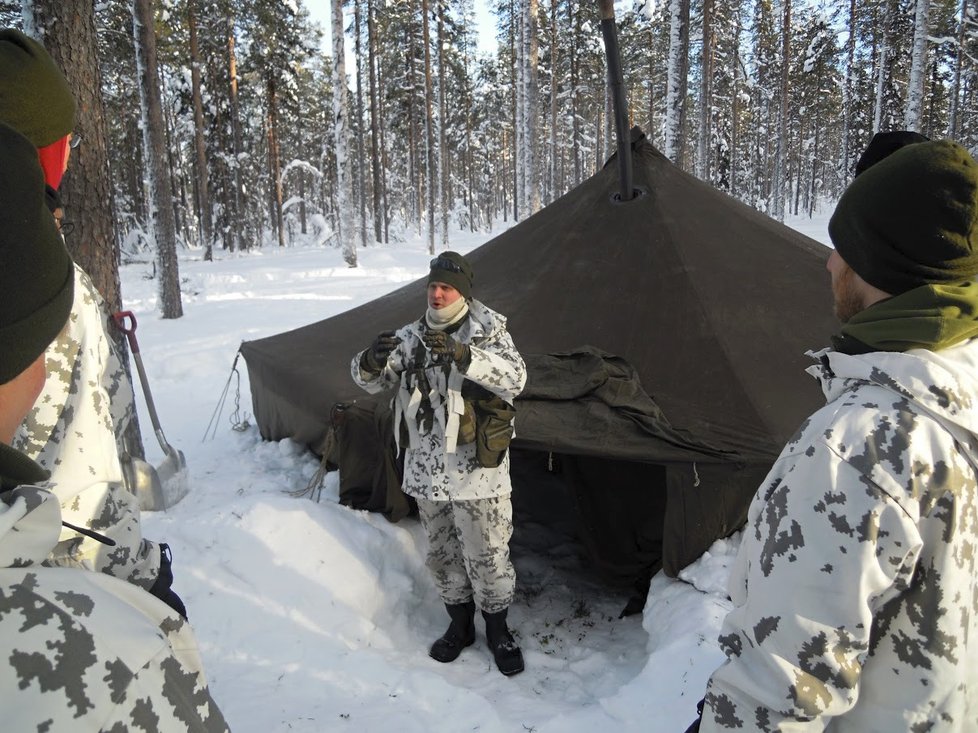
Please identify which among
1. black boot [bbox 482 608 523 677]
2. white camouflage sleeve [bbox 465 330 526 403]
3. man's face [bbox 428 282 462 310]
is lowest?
black boot [bbox 482 608 523 677]

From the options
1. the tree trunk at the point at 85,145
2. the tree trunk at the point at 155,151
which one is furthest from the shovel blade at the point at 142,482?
the tree trunk at the point at 155,151

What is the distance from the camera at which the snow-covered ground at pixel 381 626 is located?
9.13 feet

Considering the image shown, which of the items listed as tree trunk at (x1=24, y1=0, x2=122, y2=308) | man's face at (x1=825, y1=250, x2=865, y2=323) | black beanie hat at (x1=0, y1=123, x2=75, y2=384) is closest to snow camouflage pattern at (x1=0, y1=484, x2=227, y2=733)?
black beanie hat at (x1=0, y1=123, x2=75, y2=384)

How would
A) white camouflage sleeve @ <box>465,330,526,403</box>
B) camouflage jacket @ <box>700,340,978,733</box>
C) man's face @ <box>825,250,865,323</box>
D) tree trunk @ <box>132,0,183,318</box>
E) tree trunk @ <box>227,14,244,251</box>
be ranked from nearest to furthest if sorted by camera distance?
camouflage jacket @ <box>700,340,978,733</box>
man's face @ <box>825,250,865,323</box>
white camouflage sleeve @ <box>465,330,526,403</box>
tree trunk @ <box>132,0,183,318</box>
tree trunk @ <box>227,14,244,251</box>

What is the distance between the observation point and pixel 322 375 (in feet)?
15.8

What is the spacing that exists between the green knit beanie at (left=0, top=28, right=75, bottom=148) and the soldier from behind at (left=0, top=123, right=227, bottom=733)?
106 centimetres

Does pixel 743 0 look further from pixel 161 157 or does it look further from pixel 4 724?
pixel 4 724

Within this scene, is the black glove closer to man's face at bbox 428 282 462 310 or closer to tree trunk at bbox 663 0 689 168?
man's face at bbox 428 282 462 310

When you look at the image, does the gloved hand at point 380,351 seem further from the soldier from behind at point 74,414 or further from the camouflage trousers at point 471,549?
the soldier from behind at point 74,414

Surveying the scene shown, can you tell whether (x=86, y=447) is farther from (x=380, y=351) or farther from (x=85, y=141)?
(x=85, y=141)

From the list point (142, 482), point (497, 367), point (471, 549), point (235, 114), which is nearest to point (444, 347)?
point (497, 367)

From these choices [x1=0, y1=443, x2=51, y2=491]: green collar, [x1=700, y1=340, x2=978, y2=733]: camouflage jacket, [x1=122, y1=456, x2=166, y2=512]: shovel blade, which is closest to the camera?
[x1=0, y1=443, x2=51, y2=491]: green collar

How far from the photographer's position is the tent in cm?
344

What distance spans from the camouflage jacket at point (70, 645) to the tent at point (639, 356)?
2878mm
